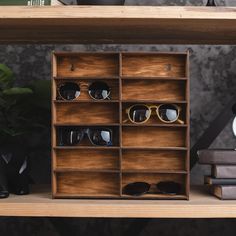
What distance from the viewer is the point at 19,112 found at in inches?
56.0

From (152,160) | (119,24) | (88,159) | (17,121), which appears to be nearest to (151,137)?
(152,160)

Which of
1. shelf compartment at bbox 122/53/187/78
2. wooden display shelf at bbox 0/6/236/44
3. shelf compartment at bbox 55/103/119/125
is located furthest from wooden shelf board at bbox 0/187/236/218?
wooden display shelf at bbox 0/6/236/44

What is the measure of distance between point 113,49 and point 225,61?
1.21ft

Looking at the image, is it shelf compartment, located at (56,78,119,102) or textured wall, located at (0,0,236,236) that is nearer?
shelf compartment, located at (56,78,119,102)

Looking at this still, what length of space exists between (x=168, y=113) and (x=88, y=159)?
223 millimetres

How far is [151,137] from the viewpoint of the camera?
1.22m

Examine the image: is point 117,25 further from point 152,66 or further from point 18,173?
point 18,173

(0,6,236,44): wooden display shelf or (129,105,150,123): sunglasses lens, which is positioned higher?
(0,6,236,44): wooden display shelf

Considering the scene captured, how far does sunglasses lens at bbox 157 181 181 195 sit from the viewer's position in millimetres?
1207

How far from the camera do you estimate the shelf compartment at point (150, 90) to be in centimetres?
122

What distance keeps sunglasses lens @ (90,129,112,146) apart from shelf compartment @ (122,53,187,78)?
15 centimetres

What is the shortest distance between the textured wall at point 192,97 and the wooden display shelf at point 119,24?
62 mm

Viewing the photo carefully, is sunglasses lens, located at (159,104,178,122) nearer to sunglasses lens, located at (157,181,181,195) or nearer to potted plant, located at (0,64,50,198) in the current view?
sunglasses lens, located at (157,181,181,195)
